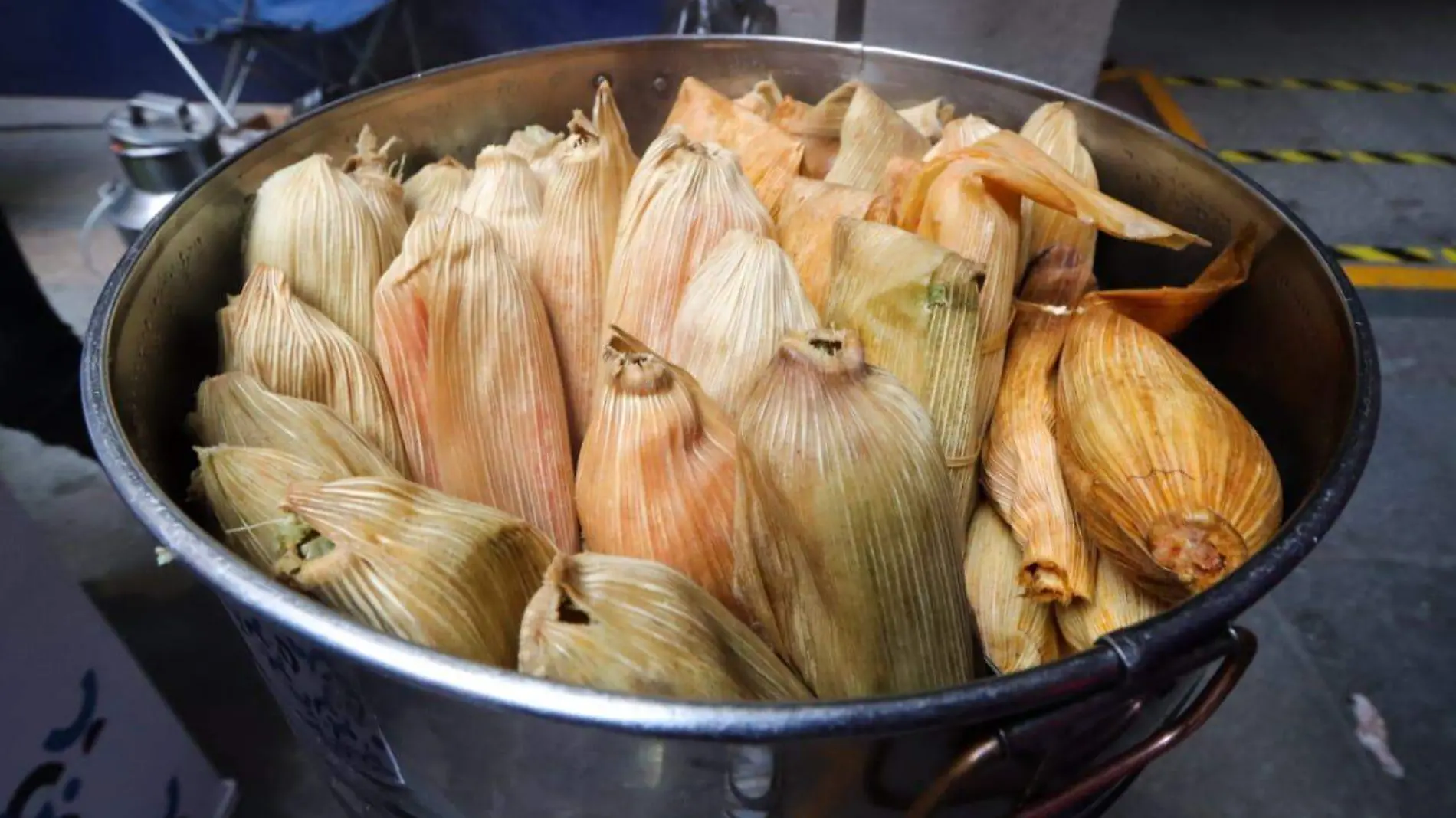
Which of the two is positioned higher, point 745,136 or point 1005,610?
point 745,136

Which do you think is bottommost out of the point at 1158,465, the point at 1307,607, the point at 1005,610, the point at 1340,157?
the point at 1307,607

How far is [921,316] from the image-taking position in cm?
62

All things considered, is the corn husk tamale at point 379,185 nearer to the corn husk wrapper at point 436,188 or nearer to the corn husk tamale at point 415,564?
the corn husk wrapper at point 436,188

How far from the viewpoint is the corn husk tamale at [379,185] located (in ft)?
2.50

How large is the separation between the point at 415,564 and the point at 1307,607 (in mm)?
1345

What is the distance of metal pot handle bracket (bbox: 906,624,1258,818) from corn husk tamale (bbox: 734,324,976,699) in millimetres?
79

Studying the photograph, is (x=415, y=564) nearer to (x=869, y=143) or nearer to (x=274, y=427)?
(x=274, y=427)

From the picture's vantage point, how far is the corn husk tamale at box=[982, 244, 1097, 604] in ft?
2.00

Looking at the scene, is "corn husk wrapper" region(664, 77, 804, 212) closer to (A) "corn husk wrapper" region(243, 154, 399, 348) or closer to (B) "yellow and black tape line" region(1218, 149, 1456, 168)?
(A) "corn husk wrapper" region(243, 154, 399, 348)

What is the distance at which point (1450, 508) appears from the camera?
57.8 inches

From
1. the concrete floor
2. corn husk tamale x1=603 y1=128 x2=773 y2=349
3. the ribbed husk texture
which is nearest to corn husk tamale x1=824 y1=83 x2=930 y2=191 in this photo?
corn husk tamale x1=603 y1=128 x2=773 y2=349

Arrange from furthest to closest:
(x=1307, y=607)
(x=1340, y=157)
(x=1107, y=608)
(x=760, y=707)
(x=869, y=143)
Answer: (x=1340, y=157), (x=1307, y=607), (x=869, y=143), (x=1107, y=608), (x=760, y=707)

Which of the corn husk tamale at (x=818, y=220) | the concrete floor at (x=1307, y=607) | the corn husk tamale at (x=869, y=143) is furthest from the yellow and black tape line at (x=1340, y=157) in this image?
the corn husk tamale at (x=818, y=220)

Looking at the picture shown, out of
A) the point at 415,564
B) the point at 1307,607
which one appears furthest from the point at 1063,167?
the point at 1307,607
